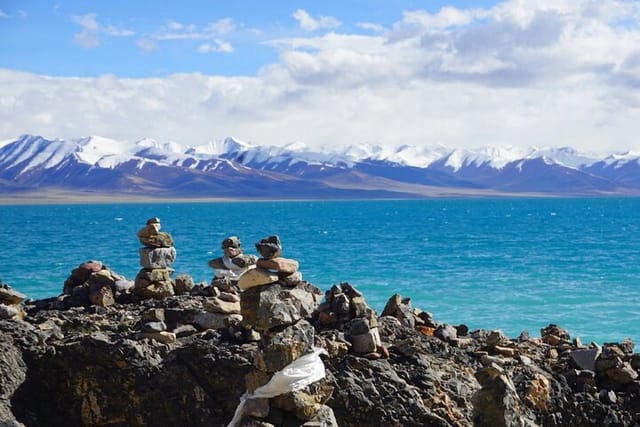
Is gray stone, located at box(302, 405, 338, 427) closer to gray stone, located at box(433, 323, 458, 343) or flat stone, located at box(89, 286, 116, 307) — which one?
gray stone, located at box(433, 323, 458, 343)

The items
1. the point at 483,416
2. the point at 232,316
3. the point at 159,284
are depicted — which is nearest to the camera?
the point at 483,416

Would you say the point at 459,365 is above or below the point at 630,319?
above

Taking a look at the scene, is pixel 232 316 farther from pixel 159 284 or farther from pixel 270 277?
pixel 159 284

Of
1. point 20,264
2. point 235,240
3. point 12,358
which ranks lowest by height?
point 20,264

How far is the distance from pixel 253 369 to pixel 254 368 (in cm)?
62

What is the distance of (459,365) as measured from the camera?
38.8ft

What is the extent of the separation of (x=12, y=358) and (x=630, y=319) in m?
20.1

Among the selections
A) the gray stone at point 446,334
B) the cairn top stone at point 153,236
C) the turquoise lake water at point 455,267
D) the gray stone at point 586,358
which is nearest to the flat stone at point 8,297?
the cairn top stone at point 153,236

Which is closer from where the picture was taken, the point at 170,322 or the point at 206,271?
the point at 170,322

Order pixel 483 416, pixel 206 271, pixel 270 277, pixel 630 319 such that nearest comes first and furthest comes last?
1. pixel 483 416
2. pixel 270 277
3. pixel 630 319
4. pixel 206 271

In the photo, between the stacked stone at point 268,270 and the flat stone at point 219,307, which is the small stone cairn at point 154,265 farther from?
the stacked stone at point 268,270

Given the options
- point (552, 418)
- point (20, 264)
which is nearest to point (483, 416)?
point (552, 418)

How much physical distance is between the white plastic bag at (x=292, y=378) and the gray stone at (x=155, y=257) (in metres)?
8.33

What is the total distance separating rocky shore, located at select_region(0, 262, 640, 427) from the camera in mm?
10781
